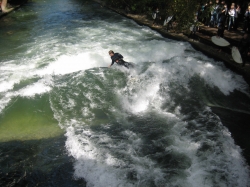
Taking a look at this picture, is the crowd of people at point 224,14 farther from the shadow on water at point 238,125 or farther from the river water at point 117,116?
the shadow on water at point 238,125

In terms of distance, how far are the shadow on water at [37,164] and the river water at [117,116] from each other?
0.03 metres

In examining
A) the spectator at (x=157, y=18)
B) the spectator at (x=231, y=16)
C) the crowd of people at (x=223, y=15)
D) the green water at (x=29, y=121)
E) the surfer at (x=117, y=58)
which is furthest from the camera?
the spectator at (x=157, y=18)

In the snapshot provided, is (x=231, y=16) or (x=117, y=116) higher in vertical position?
(x=231, y=16)

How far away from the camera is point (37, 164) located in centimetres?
533

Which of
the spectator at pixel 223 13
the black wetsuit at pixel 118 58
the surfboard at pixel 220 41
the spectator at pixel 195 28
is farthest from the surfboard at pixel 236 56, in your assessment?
the black wetsuit at pixel 118 58

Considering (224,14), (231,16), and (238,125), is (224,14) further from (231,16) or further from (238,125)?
(238,125)

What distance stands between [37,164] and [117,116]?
8.81ft

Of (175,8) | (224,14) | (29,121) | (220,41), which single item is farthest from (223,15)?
(29,121)

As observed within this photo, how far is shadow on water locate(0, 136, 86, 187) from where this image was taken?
489 cm

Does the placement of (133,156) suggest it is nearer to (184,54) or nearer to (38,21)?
(184,54)

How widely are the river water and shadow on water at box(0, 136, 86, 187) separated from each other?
3 centimetres

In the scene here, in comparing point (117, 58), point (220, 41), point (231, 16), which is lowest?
point (117, 58)

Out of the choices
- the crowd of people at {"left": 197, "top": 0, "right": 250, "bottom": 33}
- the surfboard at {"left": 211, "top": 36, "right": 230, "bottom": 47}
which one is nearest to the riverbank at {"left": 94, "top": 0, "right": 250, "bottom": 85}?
the surfboard at {"left": 211, "top": 36, "right": 230, "bottom": 47}

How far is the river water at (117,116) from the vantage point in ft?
16.3
